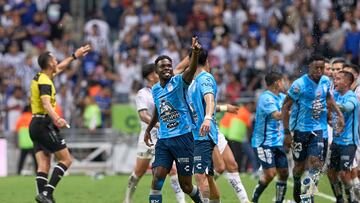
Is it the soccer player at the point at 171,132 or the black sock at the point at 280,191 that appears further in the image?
the black sock at the point at 280,191

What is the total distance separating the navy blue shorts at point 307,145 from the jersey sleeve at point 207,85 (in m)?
2.18

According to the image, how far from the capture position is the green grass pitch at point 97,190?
57.7ft

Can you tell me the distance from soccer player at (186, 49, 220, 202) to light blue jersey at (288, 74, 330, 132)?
1632 mm

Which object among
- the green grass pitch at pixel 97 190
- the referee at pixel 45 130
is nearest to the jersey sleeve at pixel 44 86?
the referee at pixel 45 130

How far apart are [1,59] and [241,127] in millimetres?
7920

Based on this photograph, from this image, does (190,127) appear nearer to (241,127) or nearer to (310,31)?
(241,127)

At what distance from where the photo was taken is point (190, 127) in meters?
13.0

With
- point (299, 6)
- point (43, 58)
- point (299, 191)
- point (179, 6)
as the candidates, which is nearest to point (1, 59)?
point (179, 6)

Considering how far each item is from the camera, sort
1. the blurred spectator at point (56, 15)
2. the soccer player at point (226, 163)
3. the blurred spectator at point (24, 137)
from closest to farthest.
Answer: the soccer player at point (226, 163)
the blurred spectator at point (24, 137)
the blurred spectator at point (56, 15)

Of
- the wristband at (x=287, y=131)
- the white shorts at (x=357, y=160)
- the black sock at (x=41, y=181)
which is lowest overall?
the black sock at (x=41, y=181)

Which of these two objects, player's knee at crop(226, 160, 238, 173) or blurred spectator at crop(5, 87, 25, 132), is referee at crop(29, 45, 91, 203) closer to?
player's knee at crop(226, 160, 238, 173)

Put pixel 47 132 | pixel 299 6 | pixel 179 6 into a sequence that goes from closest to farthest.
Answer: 1. pixel 47 132
2. pixel 299 6
3. pixel 179 6

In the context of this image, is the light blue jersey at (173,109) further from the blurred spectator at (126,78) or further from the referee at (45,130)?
the blurred spectator at (126,78)

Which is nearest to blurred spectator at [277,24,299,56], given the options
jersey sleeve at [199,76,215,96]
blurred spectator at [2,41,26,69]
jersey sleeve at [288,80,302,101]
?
blurred spectator at [2,41,26,69]
